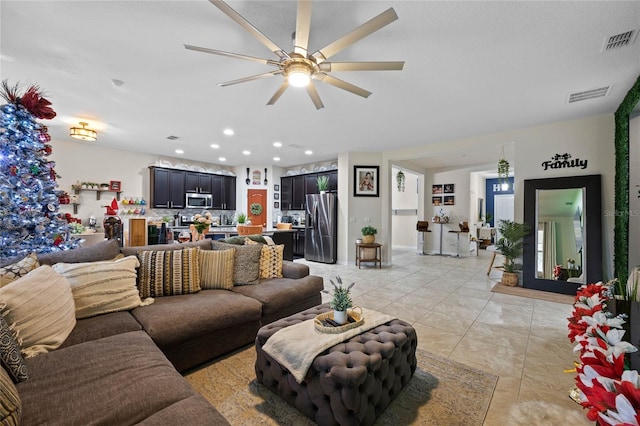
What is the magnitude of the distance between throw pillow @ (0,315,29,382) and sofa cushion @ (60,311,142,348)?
41cm

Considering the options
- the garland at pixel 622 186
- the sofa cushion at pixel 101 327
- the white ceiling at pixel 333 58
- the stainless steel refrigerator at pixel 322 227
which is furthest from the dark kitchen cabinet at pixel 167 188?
the garland at pixel 622 186

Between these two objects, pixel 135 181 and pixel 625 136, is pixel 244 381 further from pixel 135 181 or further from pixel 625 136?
pixel 135 181

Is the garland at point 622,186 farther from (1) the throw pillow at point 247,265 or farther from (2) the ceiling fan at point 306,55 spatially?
(1) the throw pillow at point 247,265

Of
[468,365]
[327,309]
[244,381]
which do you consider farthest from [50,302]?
[468,365]

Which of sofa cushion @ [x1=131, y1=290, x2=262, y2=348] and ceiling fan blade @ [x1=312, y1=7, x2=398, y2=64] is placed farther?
sofa cushion @ [x1=131, y1=290, x2=262, y2=348]

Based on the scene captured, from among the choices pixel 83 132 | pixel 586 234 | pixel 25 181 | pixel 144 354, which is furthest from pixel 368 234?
pixel 83 132

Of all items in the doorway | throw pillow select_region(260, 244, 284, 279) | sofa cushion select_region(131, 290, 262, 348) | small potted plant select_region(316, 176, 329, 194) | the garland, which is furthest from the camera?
the doorway

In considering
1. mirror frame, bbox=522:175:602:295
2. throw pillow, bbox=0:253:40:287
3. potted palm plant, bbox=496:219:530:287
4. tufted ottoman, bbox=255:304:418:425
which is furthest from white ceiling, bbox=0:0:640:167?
tufted ottoman, bbox=255:304:418:425

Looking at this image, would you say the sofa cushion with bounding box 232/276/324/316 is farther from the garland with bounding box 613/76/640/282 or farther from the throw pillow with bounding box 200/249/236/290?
the garland with bounding box 613/76/640/282

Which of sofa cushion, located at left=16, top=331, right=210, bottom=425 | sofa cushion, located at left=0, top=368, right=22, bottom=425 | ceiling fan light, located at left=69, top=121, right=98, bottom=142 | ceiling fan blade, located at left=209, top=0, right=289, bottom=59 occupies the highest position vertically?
ceiling fan light, located at left=69, top=121, right=98, bottom=142

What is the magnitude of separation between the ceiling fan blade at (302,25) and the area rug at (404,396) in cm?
245

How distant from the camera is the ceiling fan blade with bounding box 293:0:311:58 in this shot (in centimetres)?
157

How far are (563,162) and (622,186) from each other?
0.88 metres

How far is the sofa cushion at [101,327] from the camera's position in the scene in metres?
1.65
